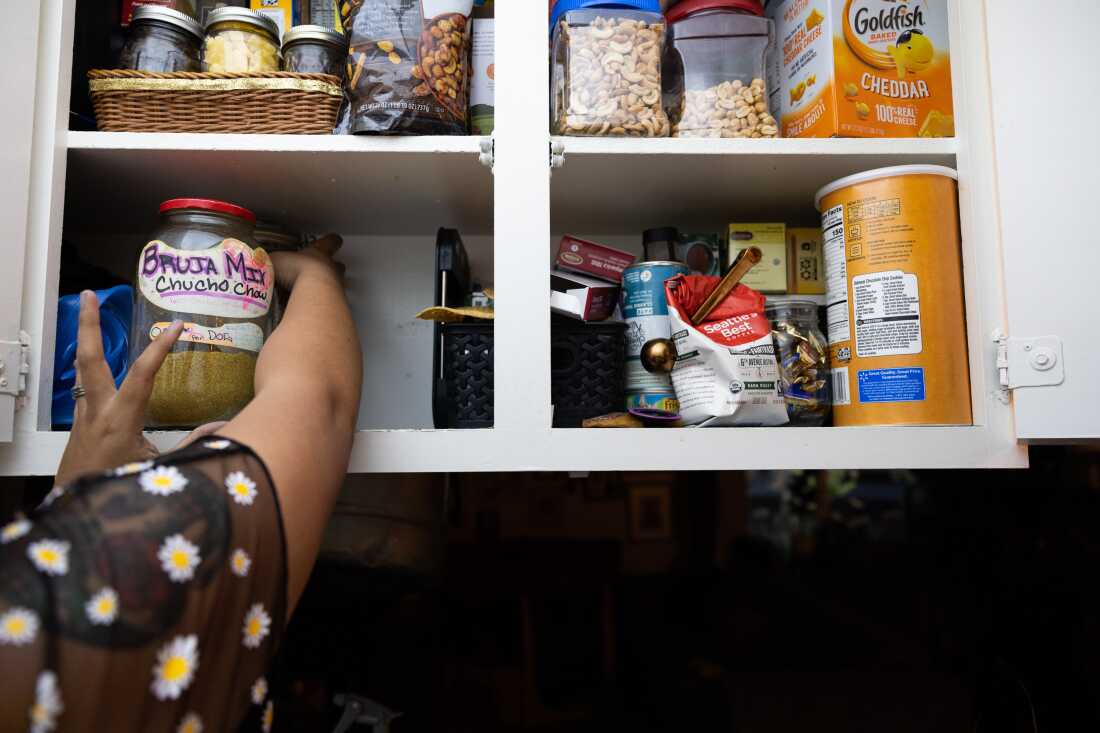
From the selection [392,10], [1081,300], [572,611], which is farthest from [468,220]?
[572,611]

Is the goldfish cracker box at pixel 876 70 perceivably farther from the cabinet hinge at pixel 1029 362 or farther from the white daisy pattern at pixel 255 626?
the white daisy pattern at pixel 255 626

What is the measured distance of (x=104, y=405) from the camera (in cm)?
66

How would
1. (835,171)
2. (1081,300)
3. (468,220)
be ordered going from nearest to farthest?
(1081,300)
(835,171)
(468,220)

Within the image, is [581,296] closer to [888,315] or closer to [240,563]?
[888,315]

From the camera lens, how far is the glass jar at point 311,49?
0.90 m

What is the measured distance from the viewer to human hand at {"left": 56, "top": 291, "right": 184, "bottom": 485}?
0.65 meters

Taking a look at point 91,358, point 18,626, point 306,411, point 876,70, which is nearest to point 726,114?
point 876,70

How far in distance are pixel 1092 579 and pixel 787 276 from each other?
1417mm

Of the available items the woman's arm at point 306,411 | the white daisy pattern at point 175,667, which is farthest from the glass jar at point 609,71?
the white daisy pattern at point 175,667

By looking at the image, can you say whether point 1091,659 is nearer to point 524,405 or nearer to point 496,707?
point 496,707

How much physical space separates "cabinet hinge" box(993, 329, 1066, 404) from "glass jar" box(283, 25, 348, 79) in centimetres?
84

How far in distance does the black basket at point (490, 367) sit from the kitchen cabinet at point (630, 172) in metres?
0.10

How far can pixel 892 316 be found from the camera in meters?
0.82

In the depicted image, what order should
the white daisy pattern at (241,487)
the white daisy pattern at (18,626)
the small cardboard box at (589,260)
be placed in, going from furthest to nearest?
the small cardboard box at (589,260) < the white daisy pattern at (241,487) < the white daisy pattern at (18,626)
